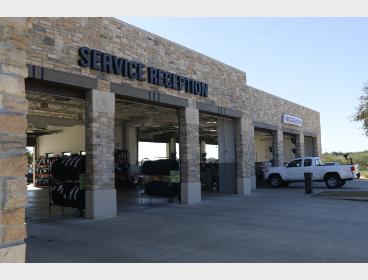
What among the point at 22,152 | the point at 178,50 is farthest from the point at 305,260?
the point at 178,50

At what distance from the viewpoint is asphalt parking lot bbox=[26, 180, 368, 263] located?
7.94 metres

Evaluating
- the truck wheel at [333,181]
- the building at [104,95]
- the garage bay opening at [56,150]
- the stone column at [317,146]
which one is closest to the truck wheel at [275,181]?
the truck wheel at [333,181]

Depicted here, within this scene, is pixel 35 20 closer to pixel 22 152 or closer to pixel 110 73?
pixel 110 73

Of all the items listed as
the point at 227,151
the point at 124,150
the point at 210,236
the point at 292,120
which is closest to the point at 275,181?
the point at 292,120

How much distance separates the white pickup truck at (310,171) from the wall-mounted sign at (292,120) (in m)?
5.04

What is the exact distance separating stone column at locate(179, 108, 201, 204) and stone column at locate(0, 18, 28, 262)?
14.1 m

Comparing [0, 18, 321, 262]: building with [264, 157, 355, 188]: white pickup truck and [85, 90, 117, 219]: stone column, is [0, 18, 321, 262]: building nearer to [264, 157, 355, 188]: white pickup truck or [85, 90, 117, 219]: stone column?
[85, 90, 117, 219]: stone column

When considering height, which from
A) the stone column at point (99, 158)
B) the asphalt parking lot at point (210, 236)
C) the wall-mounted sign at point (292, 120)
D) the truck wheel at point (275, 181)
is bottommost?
the asphalt parking lot at point (210, 236)

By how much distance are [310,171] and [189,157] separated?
1209 centimetres

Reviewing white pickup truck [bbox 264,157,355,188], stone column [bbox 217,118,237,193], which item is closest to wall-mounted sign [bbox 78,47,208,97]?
stone column [bbox 217,118,237,193]

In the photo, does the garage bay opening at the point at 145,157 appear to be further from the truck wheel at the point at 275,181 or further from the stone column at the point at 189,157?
the truck wheel at the point at 275,181

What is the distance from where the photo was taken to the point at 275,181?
28609 mm

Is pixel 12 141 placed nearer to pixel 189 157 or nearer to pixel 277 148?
pixel 189 157

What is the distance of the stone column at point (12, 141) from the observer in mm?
3793
